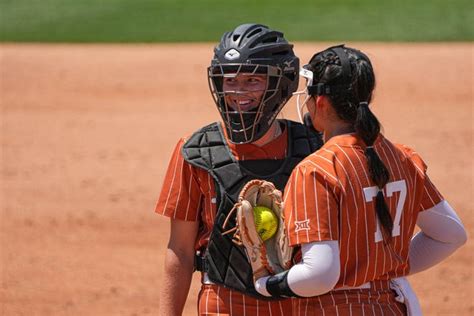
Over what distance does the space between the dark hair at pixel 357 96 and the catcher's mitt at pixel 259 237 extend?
0.35 metres

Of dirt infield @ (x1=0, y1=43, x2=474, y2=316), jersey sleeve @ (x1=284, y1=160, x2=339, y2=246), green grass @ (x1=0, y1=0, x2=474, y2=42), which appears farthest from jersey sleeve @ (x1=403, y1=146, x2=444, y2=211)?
green grass @ (x1=0, y1=0, x2=474, y2=42)

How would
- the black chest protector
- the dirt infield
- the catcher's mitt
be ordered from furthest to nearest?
1. the dirt infield
2. the black chest protector
3. the catcher's mitt

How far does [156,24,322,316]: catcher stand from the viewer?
3.71 metres

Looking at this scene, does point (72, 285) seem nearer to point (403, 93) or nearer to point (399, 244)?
point (399, 244)

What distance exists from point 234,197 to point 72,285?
14.0 ft

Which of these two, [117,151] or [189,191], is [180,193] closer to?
[189,191]

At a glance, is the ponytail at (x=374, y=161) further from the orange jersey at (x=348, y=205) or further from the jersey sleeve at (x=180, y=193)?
the jersey sleeve at (x=180, y=193)

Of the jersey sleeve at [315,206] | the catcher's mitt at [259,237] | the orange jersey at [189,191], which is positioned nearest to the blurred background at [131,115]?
the orange jersey at [189,191]

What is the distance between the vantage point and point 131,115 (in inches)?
540

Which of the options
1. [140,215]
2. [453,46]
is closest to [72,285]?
[140,215]

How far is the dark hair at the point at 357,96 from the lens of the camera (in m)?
3.20

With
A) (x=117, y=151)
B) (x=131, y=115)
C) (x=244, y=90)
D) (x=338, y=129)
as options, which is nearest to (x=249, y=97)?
(x=244, y=90)

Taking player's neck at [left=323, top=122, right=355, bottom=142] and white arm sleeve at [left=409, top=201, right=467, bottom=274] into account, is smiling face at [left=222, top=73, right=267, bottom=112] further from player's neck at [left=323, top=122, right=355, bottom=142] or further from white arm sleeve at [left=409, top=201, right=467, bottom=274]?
white arm sleeve at [left=409, top=201, right=467, bottom=274]

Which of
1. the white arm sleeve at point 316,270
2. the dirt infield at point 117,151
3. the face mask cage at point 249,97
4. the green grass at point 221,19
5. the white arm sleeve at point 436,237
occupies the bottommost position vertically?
the green grass at point 221,19
